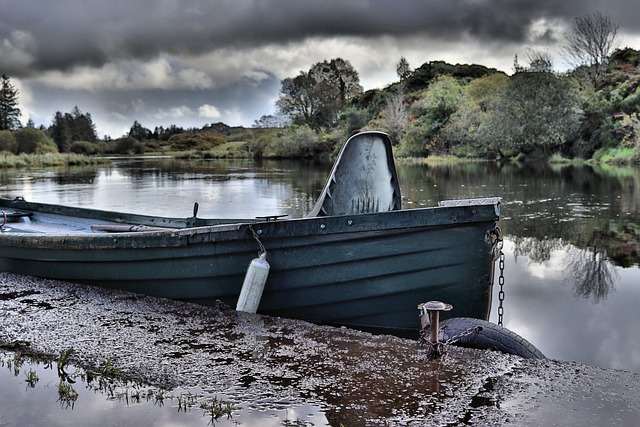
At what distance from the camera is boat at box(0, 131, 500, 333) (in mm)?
5285

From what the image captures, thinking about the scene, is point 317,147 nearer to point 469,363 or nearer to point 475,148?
point 475,148

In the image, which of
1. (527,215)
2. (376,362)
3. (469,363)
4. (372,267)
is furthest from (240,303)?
(527,215)

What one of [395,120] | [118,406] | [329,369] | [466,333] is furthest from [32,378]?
[395,120]

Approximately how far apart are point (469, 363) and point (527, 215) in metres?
11.3

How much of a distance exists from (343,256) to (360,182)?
1280mm

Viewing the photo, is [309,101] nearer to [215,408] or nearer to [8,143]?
[8,143]

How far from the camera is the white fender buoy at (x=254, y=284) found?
5.46m

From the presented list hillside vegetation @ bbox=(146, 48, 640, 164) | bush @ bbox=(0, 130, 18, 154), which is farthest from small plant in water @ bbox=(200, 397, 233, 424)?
bush @ bbox=(0, 130, 18, 154)

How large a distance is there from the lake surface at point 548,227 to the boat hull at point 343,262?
56.2 inches

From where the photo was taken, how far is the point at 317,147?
206 feet

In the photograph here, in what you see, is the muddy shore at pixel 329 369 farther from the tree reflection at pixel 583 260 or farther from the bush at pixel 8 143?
the bush at pixel 8 143

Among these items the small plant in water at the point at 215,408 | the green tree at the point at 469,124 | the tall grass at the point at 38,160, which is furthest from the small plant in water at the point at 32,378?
the tall grass at the point at 38,160

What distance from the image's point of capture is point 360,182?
255 inches

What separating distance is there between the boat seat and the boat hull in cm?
102
